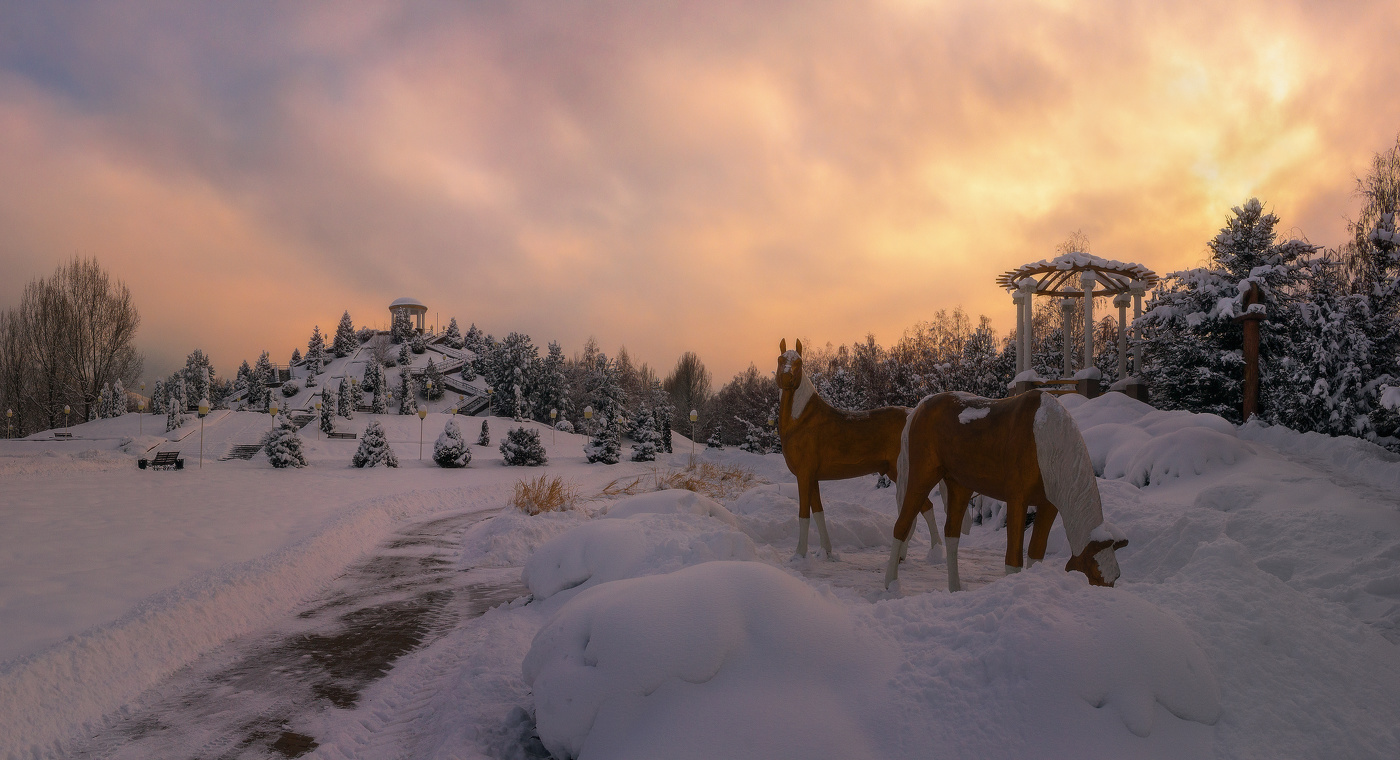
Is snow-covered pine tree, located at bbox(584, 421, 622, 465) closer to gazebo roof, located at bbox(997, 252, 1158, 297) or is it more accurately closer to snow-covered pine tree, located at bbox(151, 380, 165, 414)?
gazebo roof, located at bbox(997, 252, 1158, 297)

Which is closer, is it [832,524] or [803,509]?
[803,509]

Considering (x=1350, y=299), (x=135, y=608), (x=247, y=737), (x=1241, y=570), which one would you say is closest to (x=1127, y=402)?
(x=1350, y=299)

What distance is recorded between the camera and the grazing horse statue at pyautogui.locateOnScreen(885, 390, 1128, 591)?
12.3ft

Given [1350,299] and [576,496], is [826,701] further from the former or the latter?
[1350,299]

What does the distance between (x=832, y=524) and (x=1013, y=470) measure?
332 cm

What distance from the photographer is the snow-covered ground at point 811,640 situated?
7.65 feet

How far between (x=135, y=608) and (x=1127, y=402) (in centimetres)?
1405

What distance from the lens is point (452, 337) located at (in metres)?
75.3

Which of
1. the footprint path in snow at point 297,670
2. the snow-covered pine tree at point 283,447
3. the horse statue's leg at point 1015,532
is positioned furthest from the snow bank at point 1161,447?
the snow-covered pine tree at point 283,447

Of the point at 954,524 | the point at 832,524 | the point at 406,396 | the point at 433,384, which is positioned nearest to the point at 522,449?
the point at 832,524

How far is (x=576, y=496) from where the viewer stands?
11.0m

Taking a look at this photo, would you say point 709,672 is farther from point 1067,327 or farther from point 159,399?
point 159,399

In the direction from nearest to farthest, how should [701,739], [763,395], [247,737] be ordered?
[701,739], [247,737], [763,395]

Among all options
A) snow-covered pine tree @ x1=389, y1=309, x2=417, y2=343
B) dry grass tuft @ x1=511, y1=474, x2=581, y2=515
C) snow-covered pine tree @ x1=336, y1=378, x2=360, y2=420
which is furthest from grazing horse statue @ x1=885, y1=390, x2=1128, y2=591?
snow-covered pine tree @ x1=389, y1=309, x2=417, y2=343
